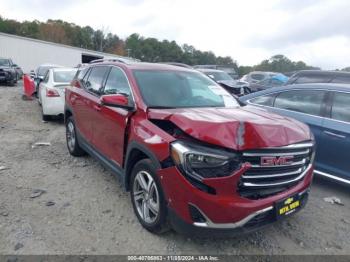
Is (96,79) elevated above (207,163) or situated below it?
above

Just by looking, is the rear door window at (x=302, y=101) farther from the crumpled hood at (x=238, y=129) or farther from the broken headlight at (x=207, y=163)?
the broken headlight at (x=207, y=163)

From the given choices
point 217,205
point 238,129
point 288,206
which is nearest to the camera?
point 217,205

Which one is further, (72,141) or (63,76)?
(63,76)

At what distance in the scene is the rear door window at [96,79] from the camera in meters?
4.55

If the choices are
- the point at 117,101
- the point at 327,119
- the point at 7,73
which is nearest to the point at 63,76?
the point at 117,101

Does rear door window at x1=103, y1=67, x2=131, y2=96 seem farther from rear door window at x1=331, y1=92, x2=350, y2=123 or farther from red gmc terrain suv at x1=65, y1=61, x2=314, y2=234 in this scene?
rear door window at x1=331, y1=92, x2=350, y2=123

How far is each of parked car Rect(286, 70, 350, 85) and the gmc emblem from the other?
5.96m

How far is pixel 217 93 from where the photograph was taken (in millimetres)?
4199

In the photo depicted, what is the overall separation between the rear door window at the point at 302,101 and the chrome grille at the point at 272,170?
1855 millimetres

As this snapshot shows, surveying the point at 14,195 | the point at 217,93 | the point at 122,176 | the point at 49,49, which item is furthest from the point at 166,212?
the point at 49,49

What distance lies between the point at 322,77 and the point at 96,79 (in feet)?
21.3

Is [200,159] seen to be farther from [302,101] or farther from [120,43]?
[120,43]

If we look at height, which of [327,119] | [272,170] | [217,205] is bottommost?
[217,205]

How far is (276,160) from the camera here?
8.83 feet
